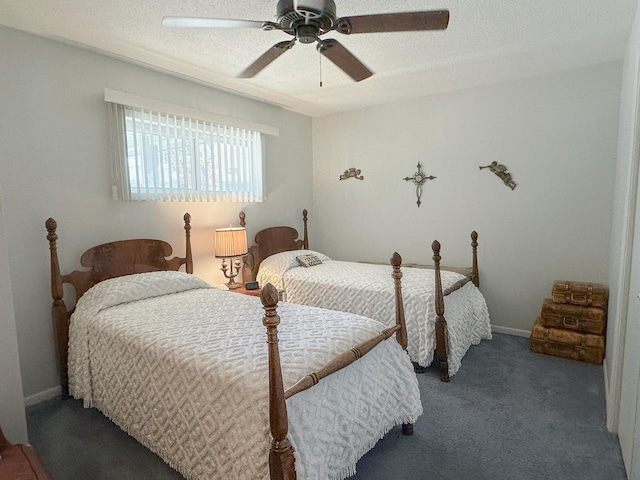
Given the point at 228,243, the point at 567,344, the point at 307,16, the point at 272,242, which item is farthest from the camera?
the point at 272,242

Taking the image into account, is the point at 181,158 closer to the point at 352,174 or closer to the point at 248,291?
the point at 248,291

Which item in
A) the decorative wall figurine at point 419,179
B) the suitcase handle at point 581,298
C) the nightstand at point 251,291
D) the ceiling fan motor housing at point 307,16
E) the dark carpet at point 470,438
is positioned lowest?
the dark carpet at point 470,438

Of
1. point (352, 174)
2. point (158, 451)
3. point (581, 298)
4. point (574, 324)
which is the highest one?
point (352, 174)

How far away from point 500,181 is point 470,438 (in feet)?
8.27

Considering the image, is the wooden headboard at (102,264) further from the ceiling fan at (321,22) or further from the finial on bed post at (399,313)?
the finial on bed post at (399,313)

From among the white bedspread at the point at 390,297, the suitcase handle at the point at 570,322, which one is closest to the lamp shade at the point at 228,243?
the white bedspread at the point at 390,297

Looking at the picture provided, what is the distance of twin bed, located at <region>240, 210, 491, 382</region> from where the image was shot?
2.77 metres

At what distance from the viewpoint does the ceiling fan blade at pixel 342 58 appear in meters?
1.94

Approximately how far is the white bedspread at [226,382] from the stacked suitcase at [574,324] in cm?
179

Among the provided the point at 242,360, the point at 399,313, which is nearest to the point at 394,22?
the point at 399,313

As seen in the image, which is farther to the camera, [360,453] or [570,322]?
[570,322]

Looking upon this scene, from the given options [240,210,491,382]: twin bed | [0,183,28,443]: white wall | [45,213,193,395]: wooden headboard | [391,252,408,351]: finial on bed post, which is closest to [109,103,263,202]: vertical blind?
[45,213,193,395]: wooden headboard

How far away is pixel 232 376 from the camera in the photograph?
4.91ft

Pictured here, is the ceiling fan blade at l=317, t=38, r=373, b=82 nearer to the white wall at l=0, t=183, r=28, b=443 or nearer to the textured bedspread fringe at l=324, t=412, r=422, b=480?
the white wall at l=0, t=183, r=28, b=443
